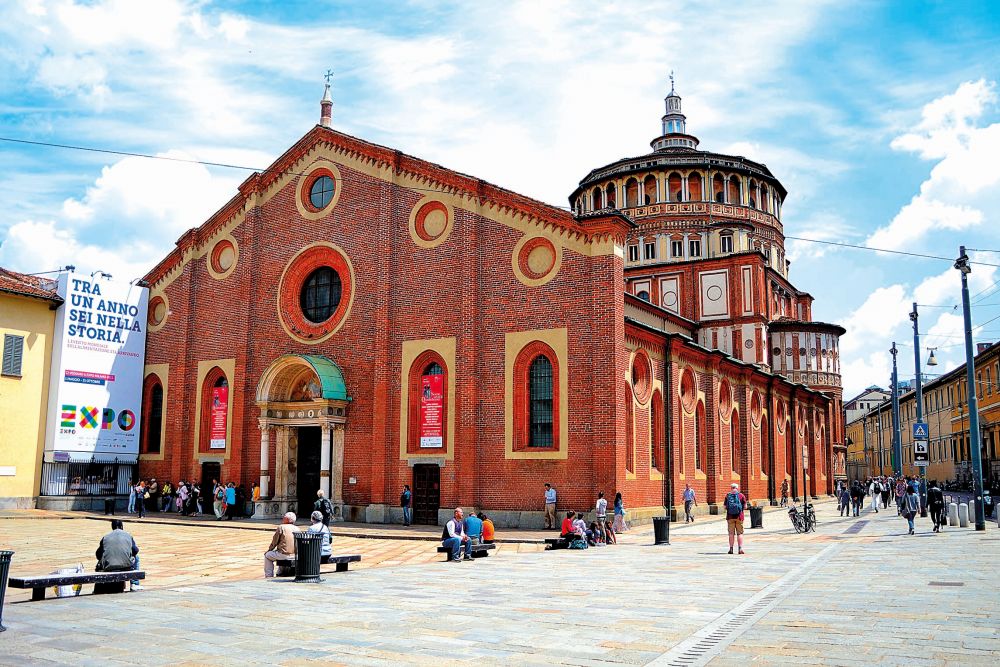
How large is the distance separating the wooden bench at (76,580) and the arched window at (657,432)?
67.8 ft

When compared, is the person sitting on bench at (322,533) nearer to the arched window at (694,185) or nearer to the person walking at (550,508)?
the person walking at (550,508)

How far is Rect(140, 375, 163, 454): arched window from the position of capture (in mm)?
37438

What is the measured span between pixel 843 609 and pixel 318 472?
24773 mm

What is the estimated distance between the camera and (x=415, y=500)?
29531mm

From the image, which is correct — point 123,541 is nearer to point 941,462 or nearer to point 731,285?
point 731,285

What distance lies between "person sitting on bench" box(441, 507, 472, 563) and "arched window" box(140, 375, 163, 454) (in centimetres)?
2284

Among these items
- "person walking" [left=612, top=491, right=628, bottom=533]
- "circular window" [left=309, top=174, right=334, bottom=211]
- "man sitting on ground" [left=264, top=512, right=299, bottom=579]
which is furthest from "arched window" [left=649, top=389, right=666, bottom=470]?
"man sitting on ground" [left=264, top=512, right=299, bottom=579]

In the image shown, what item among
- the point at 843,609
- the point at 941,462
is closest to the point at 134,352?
the point at 843,609

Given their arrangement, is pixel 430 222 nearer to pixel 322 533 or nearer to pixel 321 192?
pixel 321 192

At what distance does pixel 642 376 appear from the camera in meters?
30.0

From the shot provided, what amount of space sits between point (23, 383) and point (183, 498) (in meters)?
8.10

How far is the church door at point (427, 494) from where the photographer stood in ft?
95.8

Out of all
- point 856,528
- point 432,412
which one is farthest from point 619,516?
point 856,528

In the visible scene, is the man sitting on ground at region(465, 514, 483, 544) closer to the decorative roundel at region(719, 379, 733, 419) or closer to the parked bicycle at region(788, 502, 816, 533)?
the parked bicycle at region(788, 502, 816, 533)
